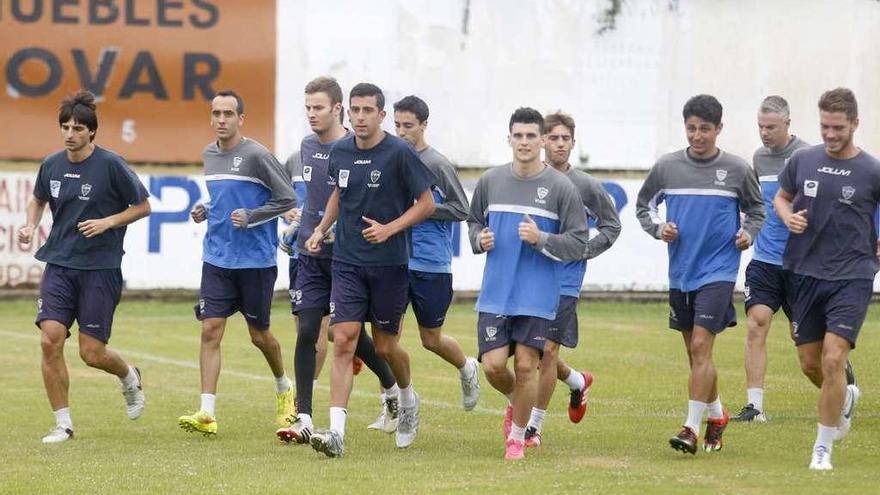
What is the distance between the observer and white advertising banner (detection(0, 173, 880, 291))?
2422 cm

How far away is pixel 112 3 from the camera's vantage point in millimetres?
24562

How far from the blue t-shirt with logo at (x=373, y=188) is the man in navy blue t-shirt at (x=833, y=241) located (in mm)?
2454

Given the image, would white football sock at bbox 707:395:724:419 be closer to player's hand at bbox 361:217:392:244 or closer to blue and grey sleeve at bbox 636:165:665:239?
blue and grey sleeve at bbox 636:165:665:239

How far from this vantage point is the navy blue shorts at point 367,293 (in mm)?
11617

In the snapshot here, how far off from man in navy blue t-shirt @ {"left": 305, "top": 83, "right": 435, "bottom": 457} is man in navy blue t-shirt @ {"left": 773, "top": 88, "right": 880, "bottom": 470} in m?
2.45

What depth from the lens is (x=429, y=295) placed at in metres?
13.2

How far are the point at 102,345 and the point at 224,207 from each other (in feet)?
4.49

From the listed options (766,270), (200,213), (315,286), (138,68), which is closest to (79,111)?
(200,213)

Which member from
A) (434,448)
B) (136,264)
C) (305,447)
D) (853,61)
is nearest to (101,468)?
(305,447)

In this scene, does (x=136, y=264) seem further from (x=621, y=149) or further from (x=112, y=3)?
(x=621, y=149)

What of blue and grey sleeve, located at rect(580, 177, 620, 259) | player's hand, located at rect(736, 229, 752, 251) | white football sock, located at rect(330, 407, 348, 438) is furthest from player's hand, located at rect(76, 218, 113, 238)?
player's hand, located at rect(736, 229, 752, 251)

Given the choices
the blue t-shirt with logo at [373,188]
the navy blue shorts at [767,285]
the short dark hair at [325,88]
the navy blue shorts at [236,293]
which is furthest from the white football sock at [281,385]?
the navy blue shorts at [767,285]

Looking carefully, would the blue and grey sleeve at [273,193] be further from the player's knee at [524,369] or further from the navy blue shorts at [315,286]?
the player's knee at [524,369]

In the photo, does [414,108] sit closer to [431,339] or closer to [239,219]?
[239,219]
